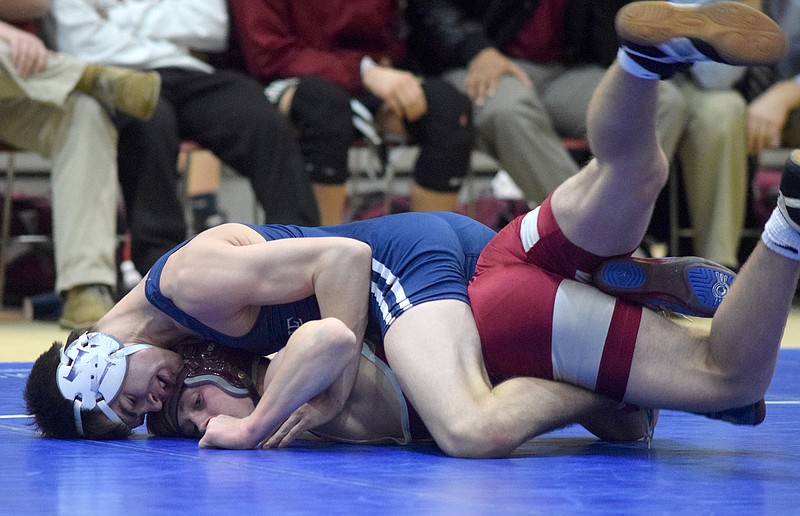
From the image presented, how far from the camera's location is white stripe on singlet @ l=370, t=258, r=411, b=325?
259 centimetres

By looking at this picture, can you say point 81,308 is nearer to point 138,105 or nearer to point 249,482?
point 138,105

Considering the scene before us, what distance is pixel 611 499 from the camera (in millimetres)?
2000

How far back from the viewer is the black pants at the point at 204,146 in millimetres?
4762

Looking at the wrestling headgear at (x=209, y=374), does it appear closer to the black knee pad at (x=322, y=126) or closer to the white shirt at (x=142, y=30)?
the black knee pad at (x=322, y=126)

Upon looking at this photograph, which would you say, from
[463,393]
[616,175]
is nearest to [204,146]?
[463,393]

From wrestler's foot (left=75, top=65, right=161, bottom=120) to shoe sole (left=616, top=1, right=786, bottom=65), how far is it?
108 inches

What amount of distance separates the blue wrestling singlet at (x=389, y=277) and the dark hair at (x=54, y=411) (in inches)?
10.1

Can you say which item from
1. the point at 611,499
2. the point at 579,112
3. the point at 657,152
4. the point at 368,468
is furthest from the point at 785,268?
the point at 579,112

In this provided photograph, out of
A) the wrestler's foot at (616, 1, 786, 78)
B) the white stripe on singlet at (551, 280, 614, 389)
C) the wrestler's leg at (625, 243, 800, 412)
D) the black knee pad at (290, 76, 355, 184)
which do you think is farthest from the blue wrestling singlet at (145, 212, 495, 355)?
the black knee pad at (290, 76, 355, 184)

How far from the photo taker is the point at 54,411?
264cm

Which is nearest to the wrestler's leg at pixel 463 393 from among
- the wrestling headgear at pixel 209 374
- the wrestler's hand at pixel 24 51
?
the wrestling headgear at pixel 209 374

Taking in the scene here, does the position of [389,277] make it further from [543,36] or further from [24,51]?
[543,36]

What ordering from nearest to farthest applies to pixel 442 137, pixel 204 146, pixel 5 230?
pixel 204 146
pixel 442 137
pixel 5 230

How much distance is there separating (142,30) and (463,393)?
318 cm
